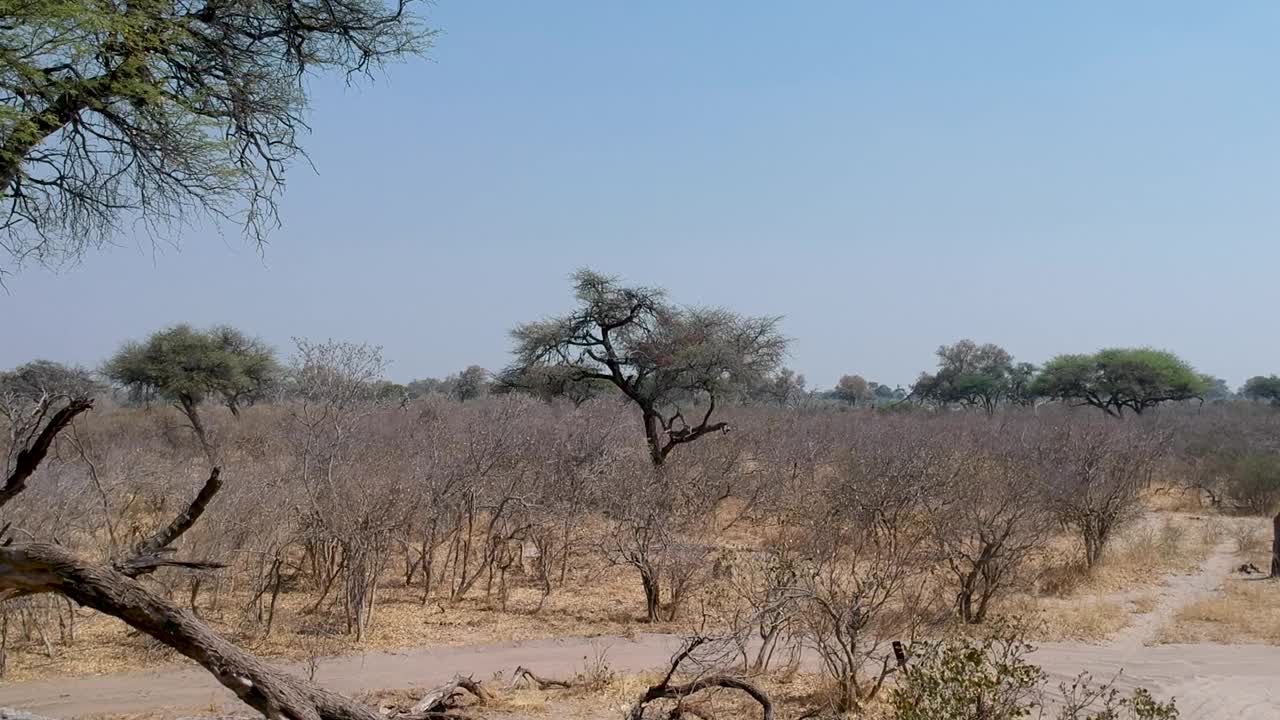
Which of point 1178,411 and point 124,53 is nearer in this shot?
point 124,53

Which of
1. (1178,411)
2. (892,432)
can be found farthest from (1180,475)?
(1178,411)

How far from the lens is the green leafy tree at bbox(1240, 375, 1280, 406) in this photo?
60.7 m

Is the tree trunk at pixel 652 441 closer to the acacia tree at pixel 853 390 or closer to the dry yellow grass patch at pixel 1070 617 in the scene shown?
the dry yellow grass patch at pixel 1070 617

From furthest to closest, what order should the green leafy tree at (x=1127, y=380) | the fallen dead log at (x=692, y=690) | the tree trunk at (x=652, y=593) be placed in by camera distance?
the green leafy tree at (x=1127, y=380) → the tree trunk at (x=652, y=593) → the fallen dead log at (x=692, y=690)

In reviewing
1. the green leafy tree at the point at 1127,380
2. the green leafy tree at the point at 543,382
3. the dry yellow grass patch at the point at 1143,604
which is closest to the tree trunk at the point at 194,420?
the green leafy tree at the point at 543,382

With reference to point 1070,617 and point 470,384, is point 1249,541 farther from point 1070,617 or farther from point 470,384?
point 470,384

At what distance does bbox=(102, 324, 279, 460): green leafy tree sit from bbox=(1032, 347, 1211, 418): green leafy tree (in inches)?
1447

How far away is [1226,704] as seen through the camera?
9734 mm

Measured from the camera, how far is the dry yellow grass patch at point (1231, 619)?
12.8 meters

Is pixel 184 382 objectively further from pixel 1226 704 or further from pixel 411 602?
pixel 1226 704

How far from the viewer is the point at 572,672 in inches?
427

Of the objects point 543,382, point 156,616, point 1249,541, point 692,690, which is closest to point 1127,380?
point 1249,541

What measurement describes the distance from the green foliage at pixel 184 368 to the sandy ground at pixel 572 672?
70.3ft

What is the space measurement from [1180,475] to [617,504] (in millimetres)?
23516
